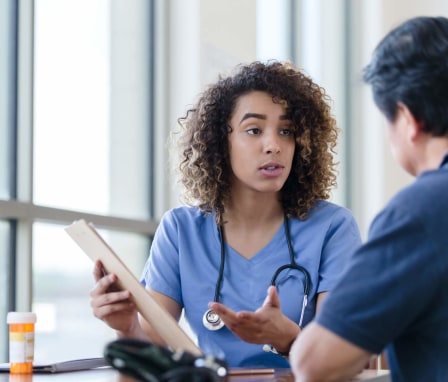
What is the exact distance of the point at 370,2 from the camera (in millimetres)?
4863

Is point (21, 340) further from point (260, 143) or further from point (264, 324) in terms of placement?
point (260, 143)

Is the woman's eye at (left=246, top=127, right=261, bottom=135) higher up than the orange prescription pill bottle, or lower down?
higher up

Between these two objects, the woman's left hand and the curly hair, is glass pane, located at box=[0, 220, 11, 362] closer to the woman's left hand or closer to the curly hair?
the curly hair

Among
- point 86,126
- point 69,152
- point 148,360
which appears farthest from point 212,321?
point 86,126

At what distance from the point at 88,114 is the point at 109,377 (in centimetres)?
157

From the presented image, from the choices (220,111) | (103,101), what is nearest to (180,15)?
(103,101)

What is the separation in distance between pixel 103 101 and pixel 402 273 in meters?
2.13

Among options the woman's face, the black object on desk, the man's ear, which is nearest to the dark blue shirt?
the man's ear

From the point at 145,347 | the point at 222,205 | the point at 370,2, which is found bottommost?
the point at 145,347

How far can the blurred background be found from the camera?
2.52m

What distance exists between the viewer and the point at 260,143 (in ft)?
6.57

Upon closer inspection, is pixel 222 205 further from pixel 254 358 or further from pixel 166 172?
pixel 166 172

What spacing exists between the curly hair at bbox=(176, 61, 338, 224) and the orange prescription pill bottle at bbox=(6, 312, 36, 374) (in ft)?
1.93

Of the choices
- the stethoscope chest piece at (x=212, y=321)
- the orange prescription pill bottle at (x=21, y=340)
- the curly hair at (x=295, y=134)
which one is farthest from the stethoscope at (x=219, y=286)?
the orange prescription pill bottle at (x=21, y=340)
